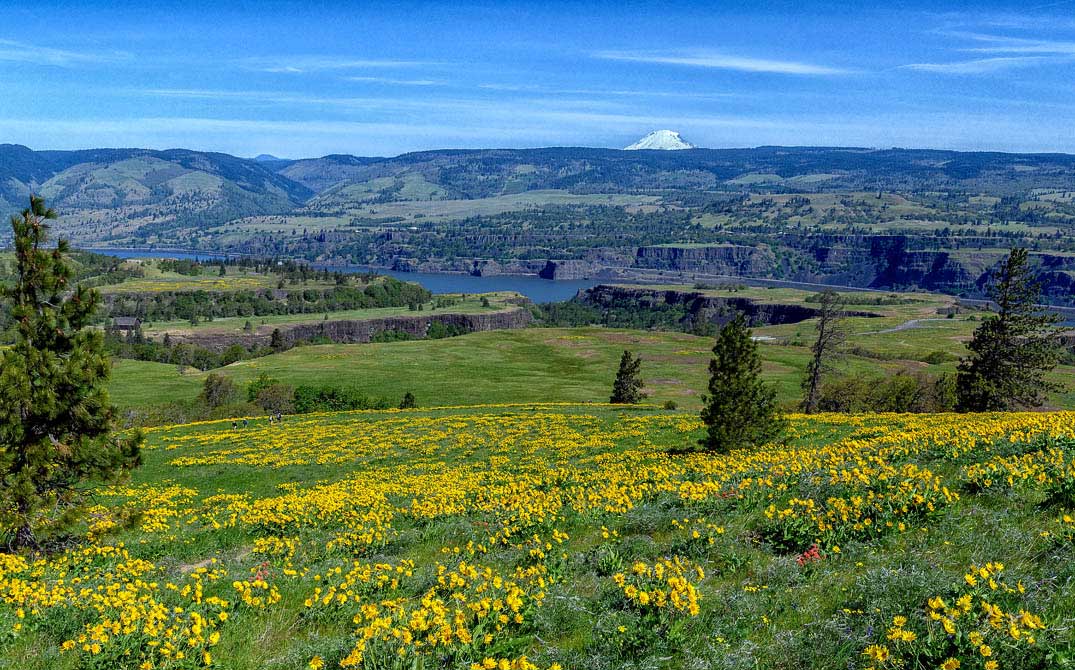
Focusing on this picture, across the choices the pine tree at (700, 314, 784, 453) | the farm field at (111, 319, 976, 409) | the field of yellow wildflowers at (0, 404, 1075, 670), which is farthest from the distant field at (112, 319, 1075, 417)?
the field of yellow wildflowers at (0, 404, 1075, 670)

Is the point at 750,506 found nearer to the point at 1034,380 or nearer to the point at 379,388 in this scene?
the point at 1034,380

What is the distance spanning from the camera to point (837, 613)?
24.4ft

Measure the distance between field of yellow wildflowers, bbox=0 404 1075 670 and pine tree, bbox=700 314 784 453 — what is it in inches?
308

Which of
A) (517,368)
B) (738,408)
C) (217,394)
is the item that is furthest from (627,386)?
(517,368)

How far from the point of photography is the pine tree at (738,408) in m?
26.9

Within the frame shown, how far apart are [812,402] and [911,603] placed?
55612 mm

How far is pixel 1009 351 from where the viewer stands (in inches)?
1735

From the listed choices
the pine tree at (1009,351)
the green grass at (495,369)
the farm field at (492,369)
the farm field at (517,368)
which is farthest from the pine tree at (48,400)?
the green grass at (495,369)

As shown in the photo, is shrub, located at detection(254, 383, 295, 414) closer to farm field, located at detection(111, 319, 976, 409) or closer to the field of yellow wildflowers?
farm field, located at detection(111, 319, 976, 409)

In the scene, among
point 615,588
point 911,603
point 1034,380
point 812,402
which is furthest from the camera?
point 812,402

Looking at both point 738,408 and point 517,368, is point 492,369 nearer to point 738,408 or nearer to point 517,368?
point 517,368

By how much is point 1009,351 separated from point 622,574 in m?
47.1

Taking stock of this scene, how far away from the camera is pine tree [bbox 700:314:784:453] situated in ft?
88.2

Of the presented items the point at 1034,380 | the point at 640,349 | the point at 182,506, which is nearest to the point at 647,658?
the point at 182,506
